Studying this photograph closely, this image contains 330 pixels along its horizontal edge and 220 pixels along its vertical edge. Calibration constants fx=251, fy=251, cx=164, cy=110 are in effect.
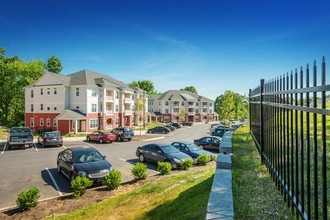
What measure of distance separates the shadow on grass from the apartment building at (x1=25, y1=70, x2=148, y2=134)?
3862 centimetres

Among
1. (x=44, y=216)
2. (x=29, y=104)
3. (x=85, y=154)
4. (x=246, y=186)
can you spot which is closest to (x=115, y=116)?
(x=29, y=104)

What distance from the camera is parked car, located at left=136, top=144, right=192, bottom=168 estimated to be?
1625cm

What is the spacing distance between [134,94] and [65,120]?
2229 centimetres

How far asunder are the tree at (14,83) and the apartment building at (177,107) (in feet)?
120

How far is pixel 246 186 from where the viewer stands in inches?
189

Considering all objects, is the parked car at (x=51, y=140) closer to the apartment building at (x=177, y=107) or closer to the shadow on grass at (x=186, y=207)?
the shadow on grass at (x=186, y=207)

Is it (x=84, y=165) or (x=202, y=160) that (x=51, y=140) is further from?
(x=202, y=160)

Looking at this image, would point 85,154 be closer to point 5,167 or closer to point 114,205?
point 114,205

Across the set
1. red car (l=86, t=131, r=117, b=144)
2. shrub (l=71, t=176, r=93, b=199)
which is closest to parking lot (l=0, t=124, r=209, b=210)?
shrub (l=71, t=176, r=93, b=199)

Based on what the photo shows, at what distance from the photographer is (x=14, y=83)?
190 feet

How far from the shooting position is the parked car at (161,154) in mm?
16245

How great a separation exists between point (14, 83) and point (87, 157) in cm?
5421

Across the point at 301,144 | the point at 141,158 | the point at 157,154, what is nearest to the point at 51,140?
the point at 141,158

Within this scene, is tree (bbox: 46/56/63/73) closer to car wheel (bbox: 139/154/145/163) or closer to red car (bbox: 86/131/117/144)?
red car (bbox: 86/131/117/144)
